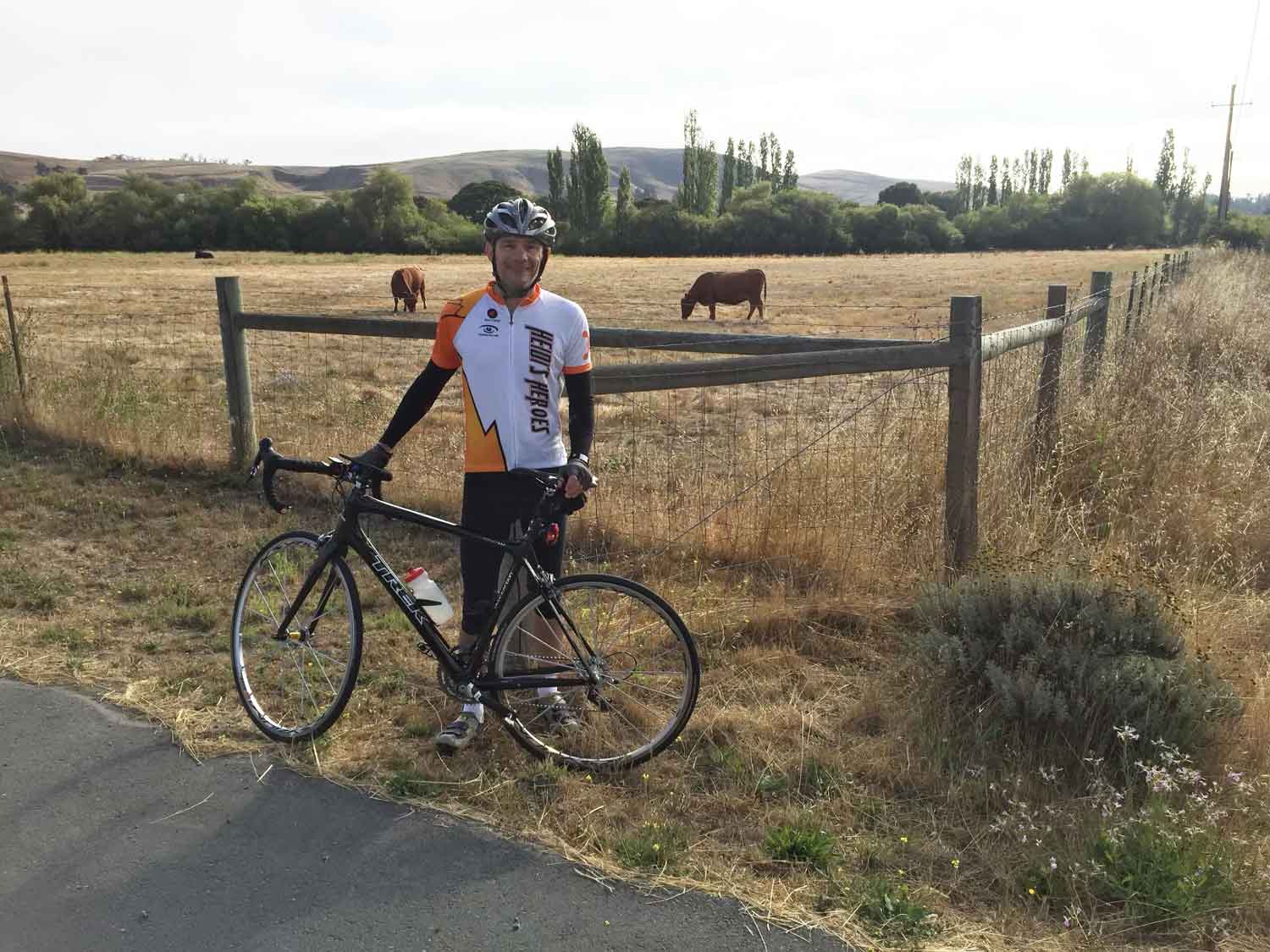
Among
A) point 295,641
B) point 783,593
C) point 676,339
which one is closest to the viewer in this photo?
point 295,641

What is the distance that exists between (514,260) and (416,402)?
2.39 ft

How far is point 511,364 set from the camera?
3.67 m

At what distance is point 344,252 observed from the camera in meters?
75.8

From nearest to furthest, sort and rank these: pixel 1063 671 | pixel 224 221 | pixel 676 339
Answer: pixel 1063 671, pixel 676 339, pixel 224 221

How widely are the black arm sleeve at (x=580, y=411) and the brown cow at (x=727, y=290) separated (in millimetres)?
22090

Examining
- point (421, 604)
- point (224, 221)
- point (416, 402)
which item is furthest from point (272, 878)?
point (224, 221)

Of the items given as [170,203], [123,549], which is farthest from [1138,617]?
[170,203]

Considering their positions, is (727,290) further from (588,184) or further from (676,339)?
(588,184)

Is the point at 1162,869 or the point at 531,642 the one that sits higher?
the point at 531,642

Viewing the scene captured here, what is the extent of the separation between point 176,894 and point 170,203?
87106mm

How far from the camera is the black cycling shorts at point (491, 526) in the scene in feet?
12.5

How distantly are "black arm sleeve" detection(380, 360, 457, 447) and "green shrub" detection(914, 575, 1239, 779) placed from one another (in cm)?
216

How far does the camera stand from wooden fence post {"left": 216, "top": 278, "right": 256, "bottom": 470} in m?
7.81

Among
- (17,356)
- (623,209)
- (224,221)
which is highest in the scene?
(623,209)
